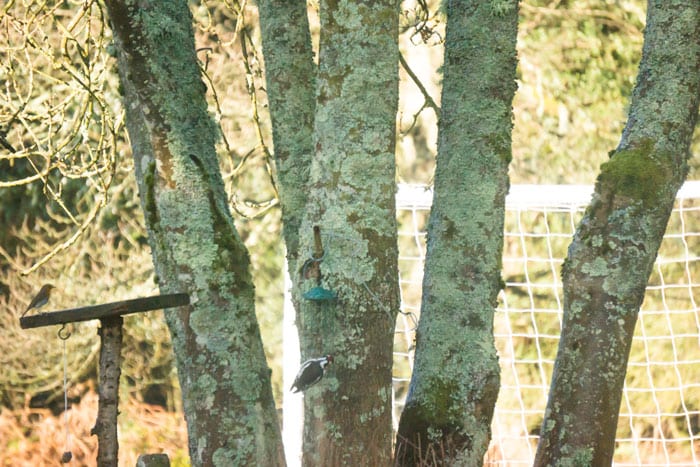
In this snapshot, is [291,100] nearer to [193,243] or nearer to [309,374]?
[193,243]

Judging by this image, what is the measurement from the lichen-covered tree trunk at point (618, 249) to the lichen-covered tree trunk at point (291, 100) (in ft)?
3.10

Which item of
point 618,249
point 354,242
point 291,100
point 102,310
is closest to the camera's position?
point 102,310

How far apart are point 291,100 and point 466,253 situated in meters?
0.80

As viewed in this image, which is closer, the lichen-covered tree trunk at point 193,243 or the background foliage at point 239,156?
the lichen-covered tree trunk at point 193,243

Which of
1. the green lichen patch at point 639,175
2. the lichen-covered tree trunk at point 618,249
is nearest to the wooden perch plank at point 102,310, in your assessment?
the lichen-covered tree trunk at point 618,249

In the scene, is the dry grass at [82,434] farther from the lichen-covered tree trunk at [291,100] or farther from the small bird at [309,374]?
the small bird at [309,374]

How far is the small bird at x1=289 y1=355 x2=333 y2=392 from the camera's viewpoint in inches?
115

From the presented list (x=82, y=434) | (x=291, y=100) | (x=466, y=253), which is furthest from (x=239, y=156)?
(x=466, y=253)

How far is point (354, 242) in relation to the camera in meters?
3.08

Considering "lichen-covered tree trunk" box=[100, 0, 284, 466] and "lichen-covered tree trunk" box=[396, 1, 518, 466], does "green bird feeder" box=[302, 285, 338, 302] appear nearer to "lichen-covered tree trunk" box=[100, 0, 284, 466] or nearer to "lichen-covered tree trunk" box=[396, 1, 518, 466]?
"lichen-covered tree trunk" box=[100, 0, 284, 466]

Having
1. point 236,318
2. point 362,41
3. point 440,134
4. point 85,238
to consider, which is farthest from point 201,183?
point 85,238

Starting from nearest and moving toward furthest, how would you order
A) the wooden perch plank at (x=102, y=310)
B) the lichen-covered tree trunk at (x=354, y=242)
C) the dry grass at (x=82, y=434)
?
the wooden perch plank at (x=102, y=310) → the lichen-covered tree trunk at (x=354, y=242) → the dry grass at (x=82, y=434)

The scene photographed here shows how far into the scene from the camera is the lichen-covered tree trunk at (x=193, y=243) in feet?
9.91

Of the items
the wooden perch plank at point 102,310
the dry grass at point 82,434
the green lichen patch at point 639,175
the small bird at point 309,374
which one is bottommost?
the dry grass at point 82,434
